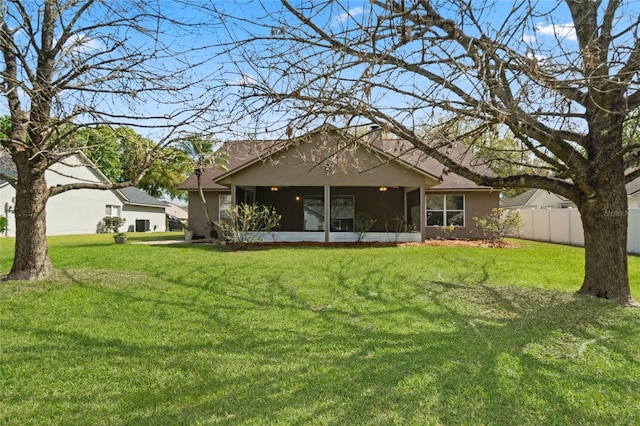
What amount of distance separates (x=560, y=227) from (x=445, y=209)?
4.88 m

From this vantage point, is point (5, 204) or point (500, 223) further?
point (5, 204)

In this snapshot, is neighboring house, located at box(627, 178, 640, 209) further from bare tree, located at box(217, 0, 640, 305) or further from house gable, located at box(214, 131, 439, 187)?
bare tree, located at box(217, 0, 640, 305)

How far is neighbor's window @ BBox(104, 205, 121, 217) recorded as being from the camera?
27.3m

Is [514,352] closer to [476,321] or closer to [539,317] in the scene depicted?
[476,321]

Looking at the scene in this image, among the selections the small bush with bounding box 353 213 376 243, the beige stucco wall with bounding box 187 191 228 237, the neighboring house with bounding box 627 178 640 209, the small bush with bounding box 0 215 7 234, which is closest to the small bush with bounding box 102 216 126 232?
the small bush with bounding box 0 215 7 234

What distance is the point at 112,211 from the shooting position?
2789cm

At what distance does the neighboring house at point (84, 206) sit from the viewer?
68.4 ft

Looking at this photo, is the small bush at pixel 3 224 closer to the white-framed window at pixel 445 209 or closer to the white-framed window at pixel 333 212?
the white-framed window at pixel 333 212

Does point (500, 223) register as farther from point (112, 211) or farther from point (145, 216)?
point (145, 216)

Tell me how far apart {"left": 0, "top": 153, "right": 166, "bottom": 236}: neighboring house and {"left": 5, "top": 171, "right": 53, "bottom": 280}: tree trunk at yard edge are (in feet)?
42.1

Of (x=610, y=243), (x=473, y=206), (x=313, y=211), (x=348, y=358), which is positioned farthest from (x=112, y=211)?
(x=610, y=243)

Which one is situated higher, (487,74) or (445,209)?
(487,74)

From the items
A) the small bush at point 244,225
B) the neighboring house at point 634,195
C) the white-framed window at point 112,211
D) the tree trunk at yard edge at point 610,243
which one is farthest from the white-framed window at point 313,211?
the white-framed window at point 112,211

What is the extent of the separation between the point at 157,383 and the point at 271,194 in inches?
589
